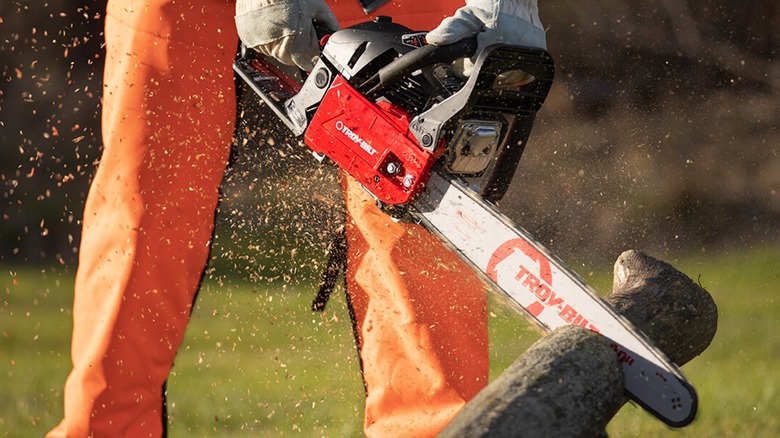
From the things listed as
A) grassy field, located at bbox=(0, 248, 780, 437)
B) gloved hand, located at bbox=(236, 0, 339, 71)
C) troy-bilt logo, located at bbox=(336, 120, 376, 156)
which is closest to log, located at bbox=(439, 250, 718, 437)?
troy-bilt logo, located at bbox=(336, 120, 376, 156)

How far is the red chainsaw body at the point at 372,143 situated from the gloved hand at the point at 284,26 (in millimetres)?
158

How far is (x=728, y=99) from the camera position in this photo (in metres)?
7.97

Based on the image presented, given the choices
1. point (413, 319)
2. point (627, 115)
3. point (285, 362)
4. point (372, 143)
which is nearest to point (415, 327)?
point (413, 319)

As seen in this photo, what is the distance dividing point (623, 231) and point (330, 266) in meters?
4.60

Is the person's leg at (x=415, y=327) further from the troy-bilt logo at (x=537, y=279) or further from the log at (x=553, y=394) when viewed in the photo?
the log at (x=553, y=394)

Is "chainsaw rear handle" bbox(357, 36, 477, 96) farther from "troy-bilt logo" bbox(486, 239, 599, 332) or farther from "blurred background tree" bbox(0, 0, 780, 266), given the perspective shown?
"blurred background tree" bbox(0, 0, 780, 266)

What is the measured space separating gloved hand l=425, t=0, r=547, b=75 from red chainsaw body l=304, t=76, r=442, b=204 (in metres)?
0.22

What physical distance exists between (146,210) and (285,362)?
185 centimetres

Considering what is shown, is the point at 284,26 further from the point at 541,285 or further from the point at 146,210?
the point at 541,285

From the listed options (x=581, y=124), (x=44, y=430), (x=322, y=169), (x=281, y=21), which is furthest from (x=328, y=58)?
(x=581, y=124)

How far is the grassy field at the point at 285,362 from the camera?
3.49 m

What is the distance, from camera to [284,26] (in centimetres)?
248

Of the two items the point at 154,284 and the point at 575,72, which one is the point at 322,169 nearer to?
the point at 154,284

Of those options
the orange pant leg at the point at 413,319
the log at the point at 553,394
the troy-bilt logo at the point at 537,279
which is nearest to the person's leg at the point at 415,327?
the orange pant leg at the point at 413,319
